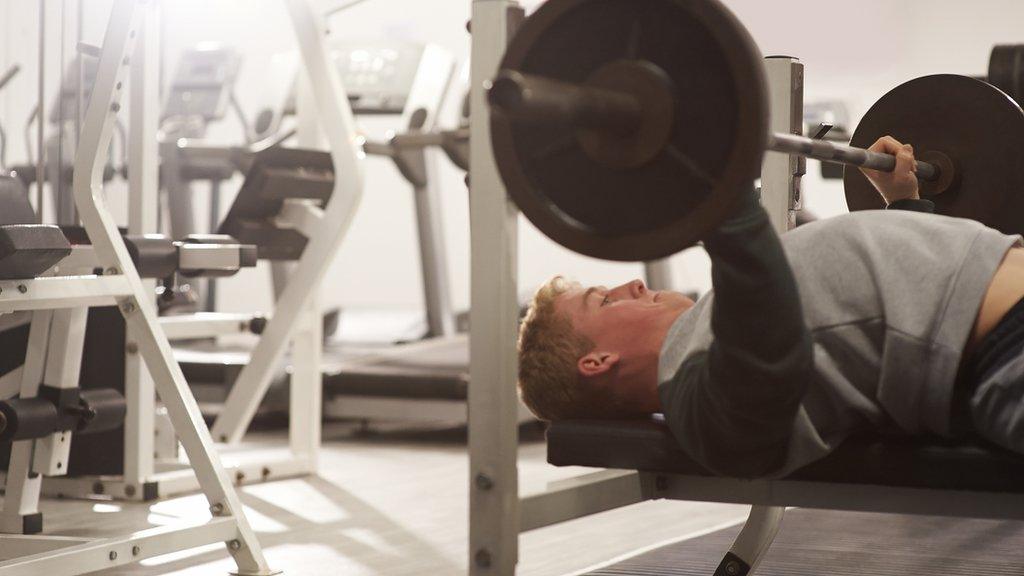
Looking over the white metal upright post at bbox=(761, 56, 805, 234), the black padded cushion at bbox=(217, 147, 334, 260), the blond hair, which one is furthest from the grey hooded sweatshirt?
the black padded cushion at bbox=(217, 147, 334, 260)

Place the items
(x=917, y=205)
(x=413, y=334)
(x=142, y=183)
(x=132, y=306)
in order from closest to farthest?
1. (x=917, y=205)
2. (x=132, y=306)
3. (x=142, y=183)
4. (x=413, y=334)

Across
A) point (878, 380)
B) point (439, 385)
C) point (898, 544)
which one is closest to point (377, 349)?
point (439, 385)

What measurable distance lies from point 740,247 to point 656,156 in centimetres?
13

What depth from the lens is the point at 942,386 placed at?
1.35 meters

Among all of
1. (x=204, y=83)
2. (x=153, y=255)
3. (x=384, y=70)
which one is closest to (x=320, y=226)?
(x=153, y=255)

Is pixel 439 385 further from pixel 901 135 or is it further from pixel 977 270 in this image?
pixel 977 270

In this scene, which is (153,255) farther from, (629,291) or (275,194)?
(629,291)

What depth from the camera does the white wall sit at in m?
5.46

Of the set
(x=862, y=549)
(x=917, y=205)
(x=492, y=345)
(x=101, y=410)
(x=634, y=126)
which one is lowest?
(x=862, y=549)

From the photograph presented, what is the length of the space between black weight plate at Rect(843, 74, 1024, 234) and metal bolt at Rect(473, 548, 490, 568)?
1.02 meters

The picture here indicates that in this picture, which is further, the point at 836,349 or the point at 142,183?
the point at 142,183

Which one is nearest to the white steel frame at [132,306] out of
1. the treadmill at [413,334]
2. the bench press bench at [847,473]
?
the bench press bench at [847,473]

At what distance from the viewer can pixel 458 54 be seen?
21.1 feet

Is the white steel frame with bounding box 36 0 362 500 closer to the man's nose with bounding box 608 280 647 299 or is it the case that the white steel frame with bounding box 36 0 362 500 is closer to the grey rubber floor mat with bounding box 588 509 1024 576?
the grey rubber floor mat with bounding box 588 509 1024 576
